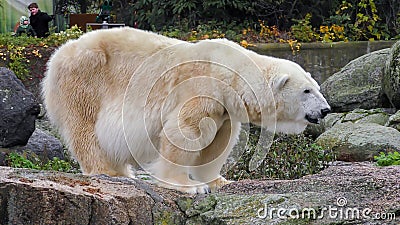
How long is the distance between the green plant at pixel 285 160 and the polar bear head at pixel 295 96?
1701 millimetres

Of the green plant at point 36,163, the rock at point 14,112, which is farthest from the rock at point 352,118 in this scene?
the rock at point 14,112

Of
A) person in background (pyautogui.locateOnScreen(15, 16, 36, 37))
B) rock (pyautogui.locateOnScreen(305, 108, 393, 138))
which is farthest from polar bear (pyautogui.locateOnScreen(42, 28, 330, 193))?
person in background (pyautogui.locateOnScreen(15, 16, 36, 37))

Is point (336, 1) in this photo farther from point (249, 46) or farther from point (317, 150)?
point (317, 150)

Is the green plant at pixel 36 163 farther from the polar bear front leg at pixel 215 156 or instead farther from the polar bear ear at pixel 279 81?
the polar bear ear at pixel 279 81

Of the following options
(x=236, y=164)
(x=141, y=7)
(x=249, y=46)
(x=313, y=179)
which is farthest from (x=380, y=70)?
(x=313, y=179)

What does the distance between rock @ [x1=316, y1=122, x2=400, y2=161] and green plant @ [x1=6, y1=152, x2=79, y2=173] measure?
2887 mm

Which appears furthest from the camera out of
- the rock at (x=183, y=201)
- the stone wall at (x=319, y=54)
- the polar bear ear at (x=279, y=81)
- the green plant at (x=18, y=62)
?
the stone wall at (x=319, y=54)

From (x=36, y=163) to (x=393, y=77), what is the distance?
4953 millimetres

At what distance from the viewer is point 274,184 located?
14.2ft

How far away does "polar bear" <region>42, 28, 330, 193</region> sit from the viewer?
4621 millimetres

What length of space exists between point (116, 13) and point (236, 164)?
9.24 meters

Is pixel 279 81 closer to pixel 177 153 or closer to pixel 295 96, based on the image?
pixel 295 96

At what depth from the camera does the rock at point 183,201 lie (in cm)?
317

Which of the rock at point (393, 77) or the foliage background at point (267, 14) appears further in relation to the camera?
the foliage background at point (267, 14)
